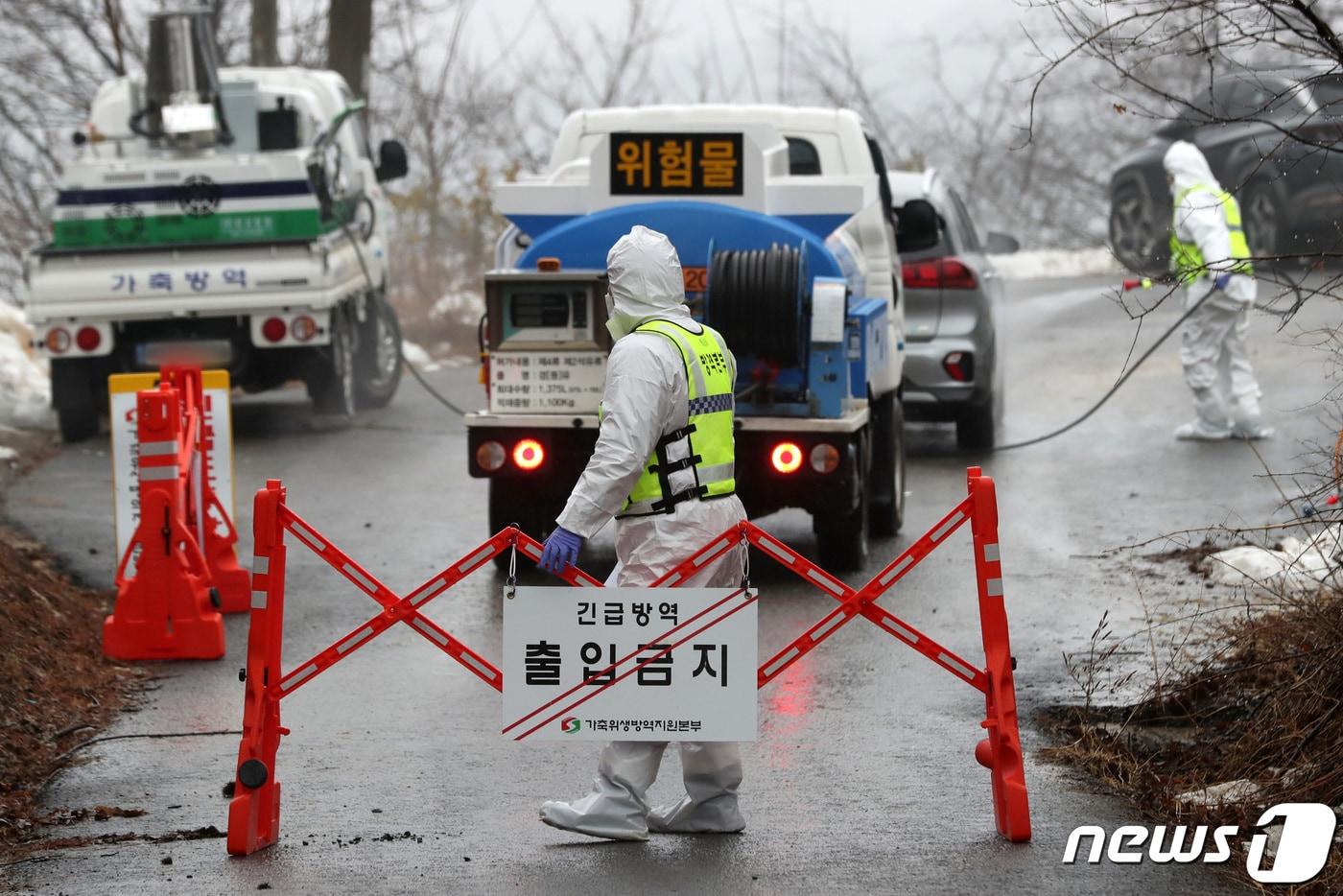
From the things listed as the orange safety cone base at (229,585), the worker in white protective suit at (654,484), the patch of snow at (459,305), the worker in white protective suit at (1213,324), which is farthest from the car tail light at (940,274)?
the patch of snow at (459,305)

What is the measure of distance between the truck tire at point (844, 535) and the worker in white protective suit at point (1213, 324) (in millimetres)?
5077

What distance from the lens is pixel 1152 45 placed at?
6270mm

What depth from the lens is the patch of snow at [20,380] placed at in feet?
57.5

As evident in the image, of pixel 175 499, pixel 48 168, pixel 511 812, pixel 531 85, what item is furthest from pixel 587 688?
pixel 531 85

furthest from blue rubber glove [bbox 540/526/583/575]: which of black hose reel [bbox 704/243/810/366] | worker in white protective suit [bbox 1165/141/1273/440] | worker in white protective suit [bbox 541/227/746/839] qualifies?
worker in white protective suit [bbox 1165/141/1273/440]

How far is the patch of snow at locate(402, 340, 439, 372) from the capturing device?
71.6 ft

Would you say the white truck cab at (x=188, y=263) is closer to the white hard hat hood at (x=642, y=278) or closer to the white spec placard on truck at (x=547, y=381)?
the white spec placard on truck at (x=547, y=381)

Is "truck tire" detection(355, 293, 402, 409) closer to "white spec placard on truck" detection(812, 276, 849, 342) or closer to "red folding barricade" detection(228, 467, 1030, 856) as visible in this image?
"white spec placard on truck" detection(812, 276, 849, 342)

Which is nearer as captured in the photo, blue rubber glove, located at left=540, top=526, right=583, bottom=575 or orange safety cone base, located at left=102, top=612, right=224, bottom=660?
blue rubber glove, located at left=540, top=526, right=583, bottom=575

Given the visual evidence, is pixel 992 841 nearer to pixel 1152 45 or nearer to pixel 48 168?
pixel 1152 45

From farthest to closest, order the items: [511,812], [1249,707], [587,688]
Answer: [1249,707] → [511,812] → [587,688]

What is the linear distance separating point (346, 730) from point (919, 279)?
7.87 metres

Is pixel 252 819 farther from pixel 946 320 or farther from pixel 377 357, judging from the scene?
pixel 377 357

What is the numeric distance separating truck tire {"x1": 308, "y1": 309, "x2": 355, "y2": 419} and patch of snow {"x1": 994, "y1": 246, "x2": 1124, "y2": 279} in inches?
577
